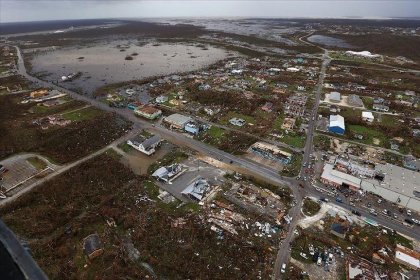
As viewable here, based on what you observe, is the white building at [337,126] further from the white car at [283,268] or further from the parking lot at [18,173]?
the parking lot at [18,173]

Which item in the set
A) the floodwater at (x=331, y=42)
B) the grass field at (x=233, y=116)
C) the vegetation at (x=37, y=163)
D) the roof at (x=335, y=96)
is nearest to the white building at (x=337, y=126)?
the roof at (x=335, y=96)

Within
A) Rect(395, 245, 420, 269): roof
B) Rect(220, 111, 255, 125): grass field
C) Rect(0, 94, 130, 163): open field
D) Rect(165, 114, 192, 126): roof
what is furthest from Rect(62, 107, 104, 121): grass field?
Rect(395, 245, 420, 269): roof

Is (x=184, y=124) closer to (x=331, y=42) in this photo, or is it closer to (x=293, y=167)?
Answer: (x=293, y=167)

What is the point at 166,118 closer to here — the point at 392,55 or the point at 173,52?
the point at 173,52

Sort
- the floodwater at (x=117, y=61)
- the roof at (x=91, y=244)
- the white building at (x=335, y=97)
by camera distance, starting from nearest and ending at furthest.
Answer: the roof at (x=91, y=244) < the white building at (x=335, y=97) < the floodwater at (x=117, y=61)

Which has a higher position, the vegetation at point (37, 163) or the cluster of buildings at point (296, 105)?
the cluster of buildings at point (296, 105)

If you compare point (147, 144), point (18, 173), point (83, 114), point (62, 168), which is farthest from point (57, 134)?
point (147, 144)

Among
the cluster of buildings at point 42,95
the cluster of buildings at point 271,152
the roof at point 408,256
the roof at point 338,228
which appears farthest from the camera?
the cluster of buildings at point 42,95

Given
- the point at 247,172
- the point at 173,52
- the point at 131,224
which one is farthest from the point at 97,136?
the point at 173,52
